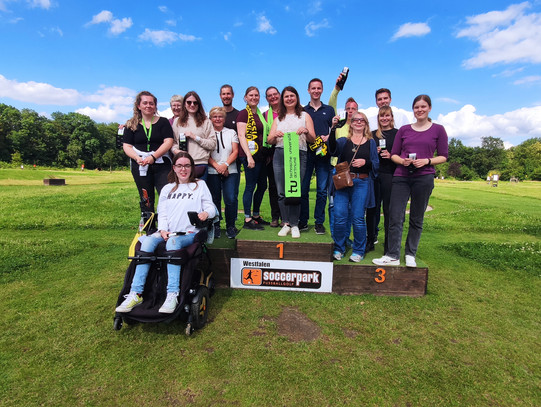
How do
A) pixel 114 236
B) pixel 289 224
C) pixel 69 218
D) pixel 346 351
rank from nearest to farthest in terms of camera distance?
pixel 346 351 → pixel 289 224 → pixel 114 236 → pixel 69 218

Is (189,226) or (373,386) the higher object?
(189,226)

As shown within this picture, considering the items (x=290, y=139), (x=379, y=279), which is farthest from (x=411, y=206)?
(x=290, y=139)

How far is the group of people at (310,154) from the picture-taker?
13.9ft

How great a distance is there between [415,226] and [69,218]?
10.2 m

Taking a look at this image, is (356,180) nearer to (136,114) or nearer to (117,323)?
(136,114)

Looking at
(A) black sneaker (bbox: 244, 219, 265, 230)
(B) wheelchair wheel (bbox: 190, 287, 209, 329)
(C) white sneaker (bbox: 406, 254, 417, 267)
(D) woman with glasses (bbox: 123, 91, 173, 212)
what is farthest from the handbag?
(D) woman with glasses (bbox: 123, 91, 173, 212)

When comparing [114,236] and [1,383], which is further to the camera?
[114,236]

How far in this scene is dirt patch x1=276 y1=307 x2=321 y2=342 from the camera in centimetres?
333

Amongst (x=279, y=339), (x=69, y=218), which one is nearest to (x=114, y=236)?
(x=69, y=218)

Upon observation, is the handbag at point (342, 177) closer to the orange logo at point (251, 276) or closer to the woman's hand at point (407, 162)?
the woman's hand at point (407, 162)

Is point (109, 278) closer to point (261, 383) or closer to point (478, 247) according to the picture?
point (261, 383)

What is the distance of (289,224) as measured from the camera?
492cm

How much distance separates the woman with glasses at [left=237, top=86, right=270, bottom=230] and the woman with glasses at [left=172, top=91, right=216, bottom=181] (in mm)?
550

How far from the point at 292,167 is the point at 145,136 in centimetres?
231
